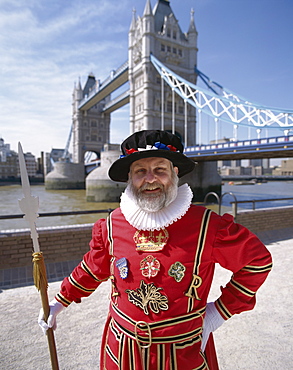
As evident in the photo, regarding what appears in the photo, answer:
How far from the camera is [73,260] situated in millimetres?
4828

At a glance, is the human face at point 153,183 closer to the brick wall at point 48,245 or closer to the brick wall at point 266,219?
the brick wall at point 48,245

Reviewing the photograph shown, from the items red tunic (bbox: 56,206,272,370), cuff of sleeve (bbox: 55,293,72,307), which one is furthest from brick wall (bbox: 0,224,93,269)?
red tunic (bbox: 56,206,272,370)

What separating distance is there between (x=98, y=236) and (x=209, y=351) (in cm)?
87

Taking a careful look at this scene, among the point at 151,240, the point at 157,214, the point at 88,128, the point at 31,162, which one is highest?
the point at 88,128

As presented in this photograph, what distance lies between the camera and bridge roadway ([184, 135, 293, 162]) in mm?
15377

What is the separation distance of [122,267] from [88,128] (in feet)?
174

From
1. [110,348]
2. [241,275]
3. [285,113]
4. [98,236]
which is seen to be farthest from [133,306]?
[285,113]

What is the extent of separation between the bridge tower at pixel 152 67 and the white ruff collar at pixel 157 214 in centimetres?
2695

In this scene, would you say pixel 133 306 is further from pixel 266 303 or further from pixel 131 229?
pixel 266 303

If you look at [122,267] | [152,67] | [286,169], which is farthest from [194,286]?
[286,169]

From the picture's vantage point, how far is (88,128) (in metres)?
52.0

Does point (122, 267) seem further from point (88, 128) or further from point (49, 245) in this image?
point (88, 128)

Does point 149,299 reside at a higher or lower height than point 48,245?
higher

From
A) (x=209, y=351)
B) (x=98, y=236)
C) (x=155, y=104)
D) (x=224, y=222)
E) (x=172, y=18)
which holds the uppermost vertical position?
(x=172, y=18)
